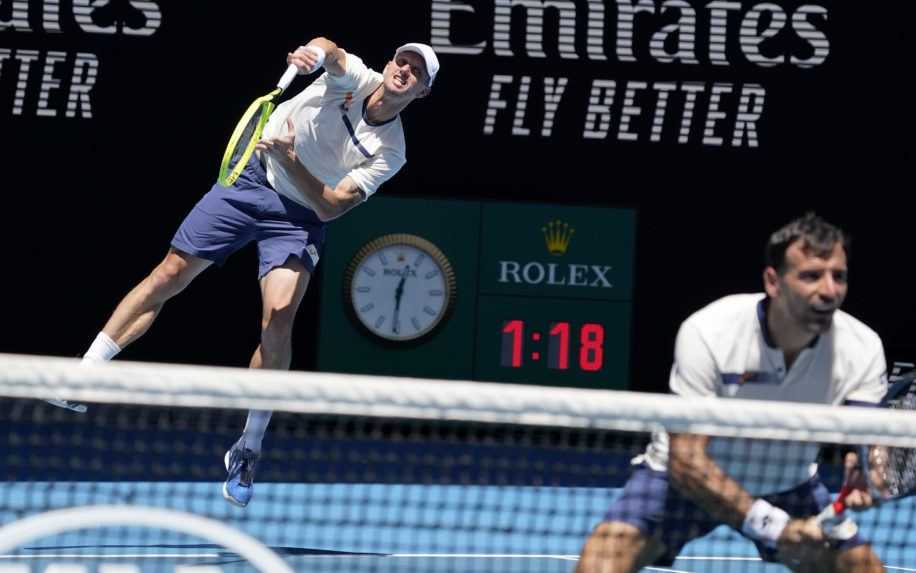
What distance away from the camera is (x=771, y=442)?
154 inches

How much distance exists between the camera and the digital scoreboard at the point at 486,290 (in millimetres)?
7547

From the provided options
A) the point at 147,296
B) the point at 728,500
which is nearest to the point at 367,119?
the point at 147,296

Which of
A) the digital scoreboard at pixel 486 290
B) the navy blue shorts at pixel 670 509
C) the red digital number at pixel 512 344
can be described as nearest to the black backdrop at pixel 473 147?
the digital scoreboard at pixel 486 290

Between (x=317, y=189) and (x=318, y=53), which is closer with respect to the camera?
(x=318, y=53)

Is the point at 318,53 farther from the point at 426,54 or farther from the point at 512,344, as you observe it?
the point at 512,344

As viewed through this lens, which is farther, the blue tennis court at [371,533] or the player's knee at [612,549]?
the blue tennis court at [371,533]

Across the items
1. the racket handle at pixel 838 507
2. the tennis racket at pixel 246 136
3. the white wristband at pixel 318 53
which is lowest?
the racket handle at pixel 838 507

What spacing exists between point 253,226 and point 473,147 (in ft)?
5.86

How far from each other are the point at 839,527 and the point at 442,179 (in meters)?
4.19

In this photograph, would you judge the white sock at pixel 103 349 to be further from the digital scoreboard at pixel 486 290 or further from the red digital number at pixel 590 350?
the red digital number at pixel 590 350

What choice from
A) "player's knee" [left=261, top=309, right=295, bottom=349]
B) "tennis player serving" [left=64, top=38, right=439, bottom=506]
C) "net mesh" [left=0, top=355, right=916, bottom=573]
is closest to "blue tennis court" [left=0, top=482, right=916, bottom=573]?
"net mesh" [left=0, top=355, right=916, bottom=573]

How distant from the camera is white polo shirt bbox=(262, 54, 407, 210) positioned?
594 cm

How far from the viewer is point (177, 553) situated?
12.9 feet

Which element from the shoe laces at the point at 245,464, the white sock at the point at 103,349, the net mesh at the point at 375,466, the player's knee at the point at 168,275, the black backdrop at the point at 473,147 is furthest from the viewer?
the black backdrop at the point at 473,147
